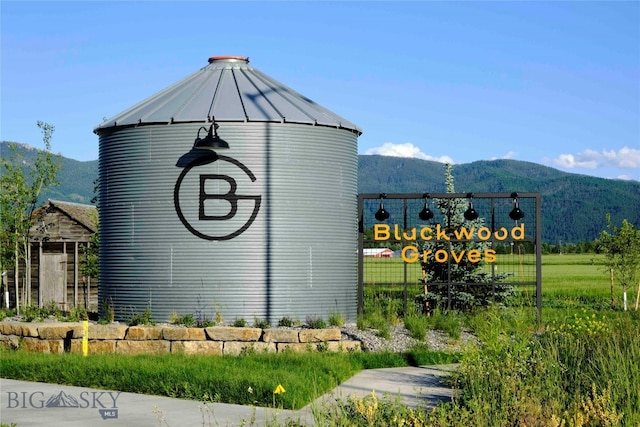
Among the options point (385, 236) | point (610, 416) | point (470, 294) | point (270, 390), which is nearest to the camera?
point (610, 416)

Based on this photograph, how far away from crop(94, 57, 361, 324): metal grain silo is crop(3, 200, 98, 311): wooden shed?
39.3 ft

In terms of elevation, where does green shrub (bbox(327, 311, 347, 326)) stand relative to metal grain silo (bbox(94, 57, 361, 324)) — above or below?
below

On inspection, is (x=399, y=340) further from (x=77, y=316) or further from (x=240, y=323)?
(x=77, y=316)

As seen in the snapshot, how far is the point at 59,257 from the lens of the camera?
3253 cm

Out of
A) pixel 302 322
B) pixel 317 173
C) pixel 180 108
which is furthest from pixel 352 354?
pixel 180 108

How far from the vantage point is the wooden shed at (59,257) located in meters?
32.1

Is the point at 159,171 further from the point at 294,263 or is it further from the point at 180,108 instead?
the point at 294,263

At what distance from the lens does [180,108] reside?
66.2 feet

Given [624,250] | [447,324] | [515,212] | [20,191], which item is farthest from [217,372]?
[624,250]

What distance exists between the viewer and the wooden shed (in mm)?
32094

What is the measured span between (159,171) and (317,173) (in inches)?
132

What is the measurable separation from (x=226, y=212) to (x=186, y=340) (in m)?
2.98

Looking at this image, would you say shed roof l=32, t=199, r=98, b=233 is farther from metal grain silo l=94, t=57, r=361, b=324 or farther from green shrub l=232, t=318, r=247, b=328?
green shrub l=232, t=318, r=247, b=328

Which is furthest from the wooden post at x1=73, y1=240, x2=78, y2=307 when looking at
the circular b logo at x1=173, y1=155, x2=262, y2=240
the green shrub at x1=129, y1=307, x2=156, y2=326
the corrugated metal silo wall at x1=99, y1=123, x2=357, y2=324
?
the circular b logo at x1=173, y1=155, x2=262, y2=240
